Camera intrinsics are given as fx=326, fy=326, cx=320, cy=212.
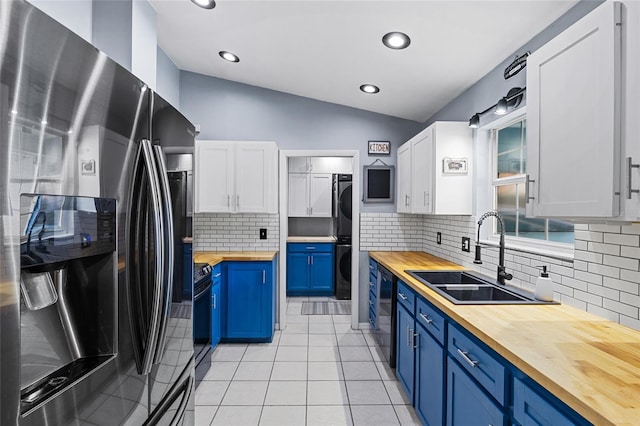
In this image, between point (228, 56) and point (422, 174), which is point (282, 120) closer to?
point (228, 56)

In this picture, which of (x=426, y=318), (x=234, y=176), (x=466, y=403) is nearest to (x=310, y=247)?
(x=234, y=176)

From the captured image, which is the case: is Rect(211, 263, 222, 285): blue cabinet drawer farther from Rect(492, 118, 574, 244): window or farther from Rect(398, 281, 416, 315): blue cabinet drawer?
Rect(492, 118, 574, 244): window

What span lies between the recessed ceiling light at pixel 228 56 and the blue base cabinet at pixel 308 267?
9.67ft

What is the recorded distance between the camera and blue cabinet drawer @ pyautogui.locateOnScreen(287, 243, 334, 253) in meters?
5.27

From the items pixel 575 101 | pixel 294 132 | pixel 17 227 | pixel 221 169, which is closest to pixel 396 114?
pixel 294 132

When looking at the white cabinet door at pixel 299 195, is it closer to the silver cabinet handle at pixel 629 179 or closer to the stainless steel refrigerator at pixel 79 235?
the stainless steel refrigerator at pixel 79 235

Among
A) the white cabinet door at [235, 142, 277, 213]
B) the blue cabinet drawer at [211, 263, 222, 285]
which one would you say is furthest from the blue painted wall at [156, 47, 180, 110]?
the blue cabinet drawer at [211, 263, 222, 285]

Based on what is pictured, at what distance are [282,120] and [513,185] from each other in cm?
252

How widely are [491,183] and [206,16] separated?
255 cm

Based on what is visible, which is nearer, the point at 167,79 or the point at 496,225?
the point at 496,225

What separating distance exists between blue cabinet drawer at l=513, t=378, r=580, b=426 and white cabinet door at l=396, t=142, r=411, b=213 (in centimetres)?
239

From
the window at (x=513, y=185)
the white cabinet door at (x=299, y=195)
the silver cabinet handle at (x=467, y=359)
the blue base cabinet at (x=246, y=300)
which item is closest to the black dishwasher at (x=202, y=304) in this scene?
the blue base cabinet at (x=246, y=300)

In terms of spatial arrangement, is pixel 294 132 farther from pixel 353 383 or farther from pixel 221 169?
pixel 353 383

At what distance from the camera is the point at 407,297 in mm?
2369
